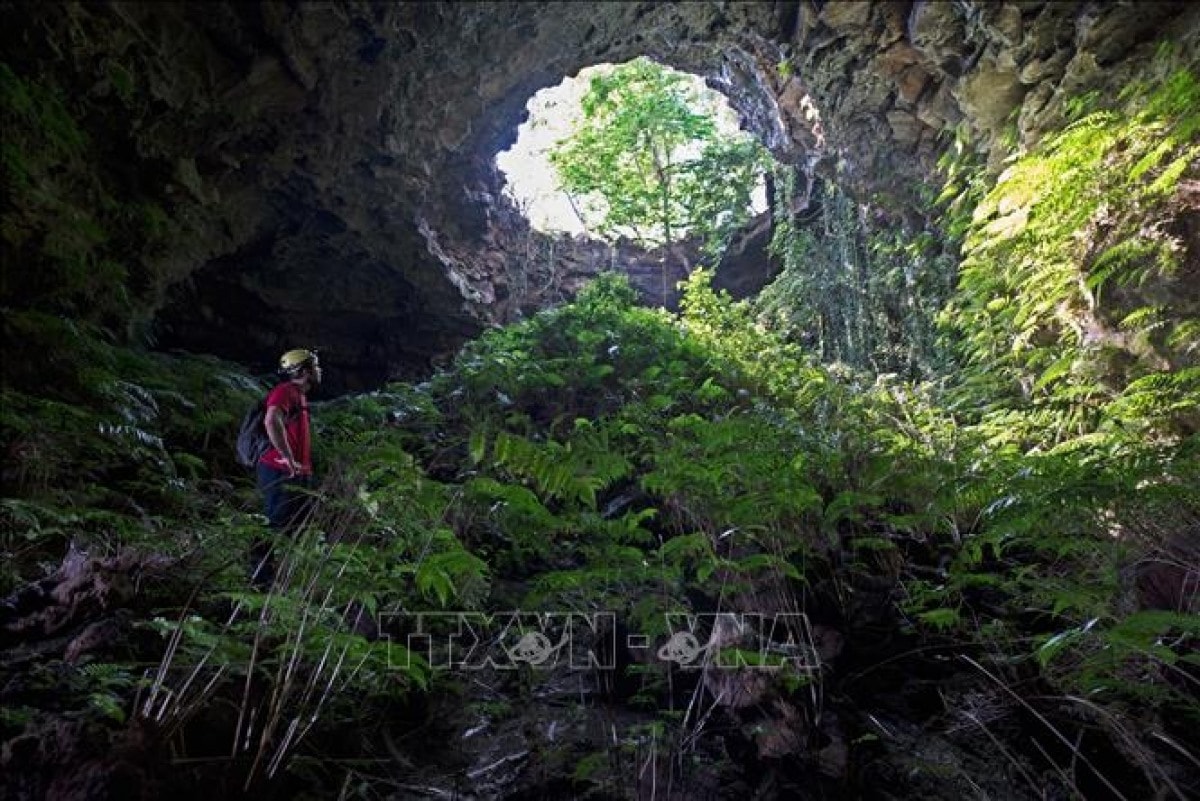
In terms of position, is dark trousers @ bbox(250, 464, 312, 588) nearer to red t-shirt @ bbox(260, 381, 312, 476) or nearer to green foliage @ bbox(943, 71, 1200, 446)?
red t-shirt @ bbox(260, 381, 312, 476)

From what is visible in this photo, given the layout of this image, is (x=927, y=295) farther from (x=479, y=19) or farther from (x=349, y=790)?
(x=349, y=790)

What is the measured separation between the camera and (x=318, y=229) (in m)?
8.86

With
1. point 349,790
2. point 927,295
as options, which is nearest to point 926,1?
point 927,295

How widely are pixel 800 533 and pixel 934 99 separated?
6.56m

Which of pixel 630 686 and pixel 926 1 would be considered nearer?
pixel 630 686

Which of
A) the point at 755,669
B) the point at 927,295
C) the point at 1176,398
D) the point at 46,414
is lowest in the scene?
the point at 755,669

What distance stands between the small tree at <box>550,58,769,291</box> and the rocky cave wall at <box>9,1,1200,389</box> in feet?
8.86

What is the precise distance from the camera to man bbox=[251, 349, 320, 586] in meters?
4.23

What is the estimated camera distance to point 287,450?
4.29m

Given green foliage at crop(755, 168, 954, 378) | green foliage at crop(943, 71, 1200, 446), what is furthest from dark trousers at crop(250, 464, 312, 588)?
green foliage at crop(755, 168, 954, 378)

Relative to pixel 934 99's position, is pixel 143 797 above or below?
below

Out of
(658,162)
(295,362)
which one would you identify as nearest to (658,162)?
(658,162)

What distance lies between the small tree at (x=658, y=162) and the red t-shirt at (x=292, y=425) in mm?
11156

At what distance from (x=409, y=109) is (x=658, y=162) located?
300 inches
